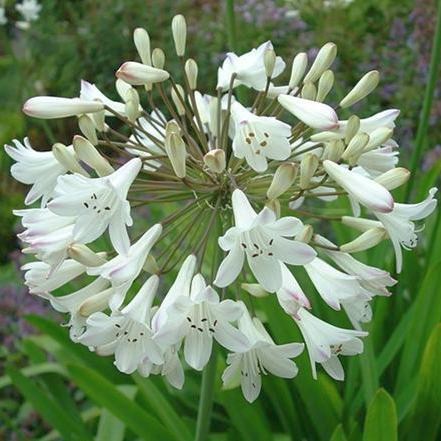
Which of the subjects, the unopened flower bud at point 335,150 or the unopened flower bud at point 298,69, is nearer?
the unopened flower bud at point 335,150

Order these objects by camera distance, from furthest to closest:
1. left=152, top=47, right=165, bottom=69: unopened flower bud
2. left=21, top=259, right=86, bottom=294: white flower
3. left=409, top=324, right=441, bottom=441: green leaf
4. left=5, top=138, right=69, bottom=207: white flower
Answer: left=409, top=324, right=441, bottom=441: green leaf < left=152, top=47, right=165, bottom=69: unopened flower bud < left=5, top=138, right=69, bottom=207: white flower < left=21, top=259, right=86, bottom=294: white flower

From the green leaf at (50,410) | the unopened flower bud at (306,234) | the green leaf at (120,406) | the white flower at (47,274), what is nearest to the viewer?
the unopened flower bud at (306,234)

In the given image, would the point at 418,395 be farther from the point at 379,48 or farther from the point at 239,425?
the point at 379,48


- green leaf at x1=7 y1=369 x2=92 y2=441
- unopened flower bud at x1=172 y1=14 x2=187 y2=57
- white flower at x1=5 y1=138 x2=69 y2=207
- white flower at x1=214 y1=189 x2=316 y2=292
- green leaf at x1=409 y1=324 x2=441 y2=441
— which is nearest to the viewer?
white flower at x1=214 y1=189 x2=316 y2=292

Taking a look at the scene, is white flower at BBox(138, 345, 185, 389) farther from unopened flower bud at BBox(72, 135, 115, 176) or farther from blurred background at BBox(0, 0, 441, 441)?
blurred background at BBox(0, 0, 441, 441)

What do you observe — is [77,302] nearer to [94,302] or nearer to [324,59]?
[94,302]

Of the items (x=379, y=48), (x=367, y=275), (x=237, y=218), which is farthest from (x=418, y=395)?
(x=379, y=48)

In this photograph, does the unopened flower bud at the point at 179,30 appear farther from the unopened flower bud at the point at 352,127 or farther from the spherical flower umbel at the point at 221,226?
the unopened flower bud at the point at 352,127

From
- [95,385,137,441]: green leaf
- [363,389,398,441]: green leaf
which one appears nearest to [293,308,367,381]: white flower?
[363,389,398,441]: green leaf

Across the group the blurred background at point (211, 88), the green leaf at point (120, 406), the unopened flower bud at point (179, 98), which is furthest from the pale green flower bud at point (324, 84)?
the green leaf at point (120, 406)
